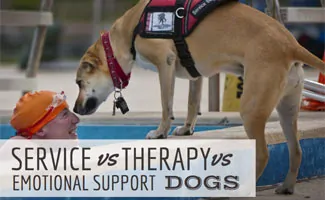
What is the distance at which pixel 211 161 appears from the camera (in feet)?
13.0

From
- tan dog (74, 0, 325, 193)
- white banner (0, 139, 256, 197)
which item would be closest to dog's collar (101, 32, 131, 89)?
tan dog (74, 0, 325, 193)

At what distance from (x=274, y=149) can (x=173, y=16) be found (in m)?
0.97

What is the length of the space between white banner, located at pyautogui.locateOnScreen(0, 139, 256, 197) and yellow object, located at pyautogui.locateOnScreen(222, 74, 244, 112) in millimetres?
3087

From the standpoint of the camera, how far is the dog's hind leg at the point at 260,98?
3838mm

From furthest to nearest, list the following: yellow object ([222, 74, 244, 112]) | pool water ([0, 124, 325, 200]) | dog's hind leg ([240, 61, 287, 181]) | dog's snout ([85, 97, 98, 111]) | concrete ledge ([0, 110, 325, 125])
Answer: yellow object ([222, 74, 244, 112]) < concrete ledge ([0, 110, 325, 125]) < dog's snout ([85, 97, 98, 111]) < pool water ([0, 124, 325, 200]) < dog's hind leg ([240, 61, 287, 181])

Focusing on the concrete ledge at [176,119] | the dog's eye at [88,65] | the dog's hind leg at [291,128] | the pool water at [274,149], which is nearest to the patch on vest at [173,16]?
the dog's eye at [88,65]

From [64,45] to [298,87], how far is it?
2547cm

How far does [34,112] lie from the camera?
4133mm

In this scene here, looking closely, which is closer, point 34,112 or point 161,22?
point 34,112

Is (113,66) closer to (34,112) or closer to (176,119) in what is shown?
(34,112)

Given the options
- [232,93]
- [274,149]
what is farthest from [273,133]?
[232,93]

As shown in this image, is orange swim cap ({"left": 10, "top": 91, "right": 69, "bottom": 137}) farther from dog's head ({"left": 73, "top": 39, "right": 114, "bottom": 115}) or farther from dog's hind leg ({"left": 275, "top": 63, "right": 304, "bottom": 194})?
dog's hind leg ({"left": 275, "top": 63, "right": 304, "bottom": 194})

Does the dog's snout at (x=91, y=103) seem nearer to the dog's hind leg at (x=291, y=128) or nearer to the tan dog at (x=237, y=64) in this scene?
the tan dog at (x=237, y=64)

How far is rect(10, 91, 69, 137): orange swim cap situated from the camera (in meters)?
4.13
